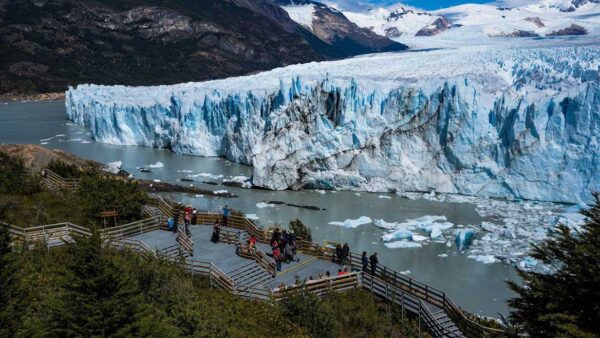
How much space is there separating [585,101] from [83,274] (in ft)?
55.2

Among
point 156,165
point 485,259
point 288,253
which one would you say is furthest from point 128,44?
point 288,253

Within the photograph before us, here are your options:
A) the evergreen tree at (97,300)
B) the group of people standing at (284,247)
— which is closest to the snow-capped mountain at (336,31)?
the group of people standing at (284,247)

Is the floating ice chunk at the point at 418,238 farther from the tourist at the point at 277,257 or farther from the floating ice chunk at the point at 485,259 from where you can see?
the tourist at the point at 277,257

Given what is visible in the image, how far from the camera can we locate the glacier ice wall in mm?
17547

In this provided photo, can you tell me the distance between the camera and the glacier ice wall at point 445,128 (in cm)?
→ 1755

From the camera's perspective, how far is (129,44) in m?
93.1

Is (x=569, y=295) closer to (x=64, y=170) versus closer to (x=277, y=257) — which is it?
(x=277, y=257)

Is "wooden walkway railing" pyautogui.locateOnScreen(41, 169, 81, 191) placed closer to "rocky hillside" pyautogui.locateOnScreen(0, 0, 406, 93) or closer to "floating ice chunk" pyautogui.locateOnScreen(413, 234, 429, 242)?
"floating ice chunk" pyautogui.locateOnScreen(413, 234, 429, 242)

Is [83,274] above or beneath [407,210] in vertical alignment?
above

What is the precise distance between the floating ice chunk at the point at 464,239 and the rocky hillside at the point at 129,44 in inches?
2720

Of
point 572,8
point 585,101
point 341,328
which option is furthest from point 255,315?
point 572,8

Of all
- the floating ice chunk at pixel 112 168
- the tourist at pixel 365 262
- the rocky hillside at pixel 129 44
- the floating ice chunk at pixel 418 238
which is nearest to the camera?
the tourist at pixel 365 262

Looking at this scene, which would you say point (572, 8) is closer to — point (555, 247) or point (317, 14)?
point (317, 14)

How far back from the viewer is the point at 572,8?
575ft
